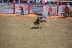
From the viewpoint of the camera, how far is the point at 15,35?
13047 mm

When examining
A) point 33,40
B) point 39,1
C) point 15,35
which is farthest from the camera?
point 39,1

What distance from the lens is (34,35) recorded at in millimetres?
13188

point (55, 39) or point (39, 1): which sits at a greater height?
point (39, 1)

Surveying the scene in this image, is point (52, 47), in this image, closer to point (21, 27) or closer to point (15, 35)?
point (15, 35)

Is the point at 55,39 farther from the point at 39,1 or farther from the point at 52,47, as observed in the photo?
the point at 39,1

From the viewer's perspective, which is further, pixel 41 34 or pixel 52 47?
pixel 41 34

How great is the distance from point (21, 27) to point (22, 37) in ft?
8.46

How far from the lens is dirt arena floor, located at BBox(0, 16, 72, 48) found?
37.4ft

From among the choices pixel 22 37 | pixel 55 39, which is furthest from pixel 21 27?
pixel 55 39

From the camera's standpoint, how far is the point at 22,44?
11.4m

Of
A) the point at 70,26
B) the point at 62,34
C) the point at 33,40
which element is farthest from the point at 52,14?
the point at 33,40

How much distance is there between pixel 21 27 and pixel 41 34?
2.23 metres

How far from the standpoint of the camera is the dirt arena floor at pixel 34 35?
11.4 m

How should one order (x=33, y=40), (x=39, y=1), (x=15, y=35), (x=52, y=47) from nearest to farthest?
(x=52, y=47) → (x=33, y=40) → (x=15, y=35) → (x=39, y=1)
